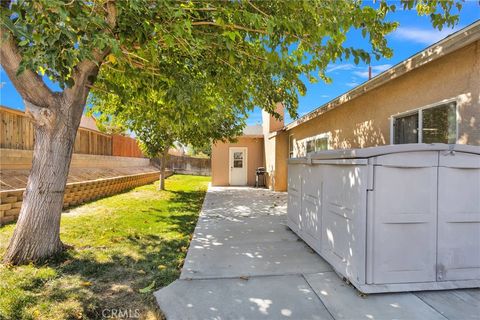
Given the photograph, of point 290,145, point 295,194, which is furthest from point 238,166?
point 295,194

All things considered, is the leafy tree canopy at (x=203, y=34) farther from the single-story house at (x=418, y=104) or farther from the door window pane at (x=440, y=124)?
the door window pane at (x=440, y=124)

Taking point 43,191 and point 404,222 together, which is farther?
point 43,191

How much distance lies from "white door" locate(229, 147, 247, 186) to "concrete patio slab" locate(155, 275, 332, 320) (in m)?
12.6

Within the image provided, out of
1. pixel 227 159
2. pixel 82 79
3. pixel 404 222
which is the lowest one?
pixel 404 222

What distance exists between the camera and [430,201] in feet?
11.1

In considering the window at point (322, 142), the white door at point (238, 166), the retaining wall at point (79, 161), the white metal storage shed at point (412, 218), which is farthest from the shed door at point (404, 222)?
the white door at point (238, 166)

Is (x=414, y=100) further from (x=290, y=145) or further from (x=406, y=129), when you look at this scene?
(x=290, y=145)

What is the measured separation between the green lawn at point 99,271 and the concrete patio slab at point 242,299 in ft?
0.78

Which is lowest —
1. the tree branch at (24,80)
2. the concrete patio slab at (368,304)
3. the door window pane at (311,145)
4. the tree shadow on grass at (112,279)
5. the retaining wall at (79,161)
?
the tree shadow on grass at (112,279)

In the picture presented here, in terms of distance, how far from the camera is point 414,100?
16.5 feet

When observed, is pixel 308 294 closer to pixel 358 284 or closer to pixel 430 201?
pixel 358 284

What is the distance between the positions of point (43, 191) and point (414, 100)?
6.25 meters

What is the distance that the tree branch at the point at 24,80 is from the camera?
3.93 metres

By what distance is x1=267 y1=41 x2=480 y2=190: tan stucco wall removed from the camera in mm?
3955
